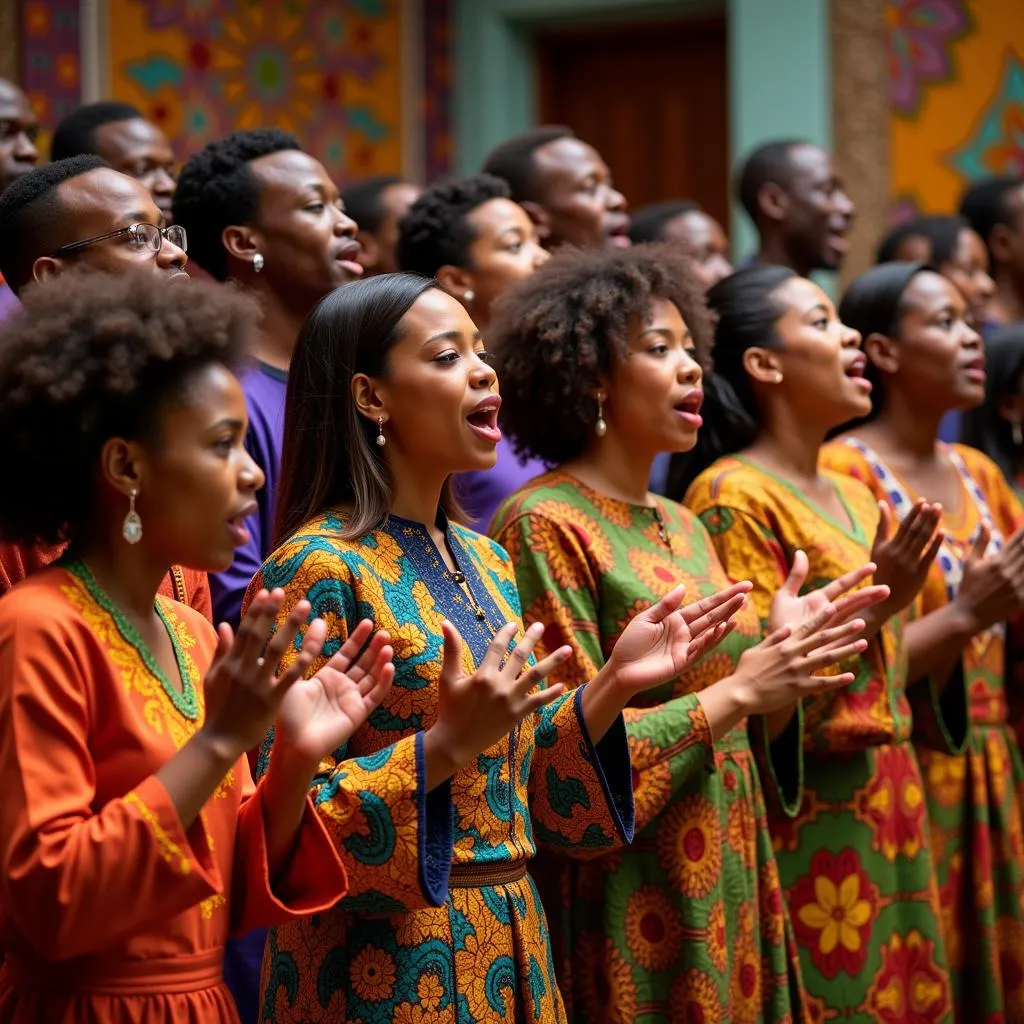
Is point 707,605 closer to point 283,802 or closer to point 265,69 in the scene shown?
point 283,802

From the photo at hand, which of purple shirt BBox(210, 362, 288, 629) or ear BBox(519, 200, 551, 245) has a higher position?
ear BBox(519, 200, 551, 245)

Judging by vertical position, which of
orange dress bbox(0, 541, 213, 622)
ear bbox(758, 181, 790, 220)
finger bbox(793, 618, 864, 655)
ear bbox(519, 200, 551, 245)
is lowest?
finger bbox(793, 618, 864, 655)

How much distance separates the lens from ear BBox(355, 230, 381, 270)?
4.94 meters

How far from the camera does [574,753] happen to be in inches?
110

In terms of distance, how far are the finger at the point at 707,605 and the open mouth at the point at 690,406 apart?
597 millimetres

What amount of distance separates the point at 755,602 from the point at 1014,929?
3.79 feet

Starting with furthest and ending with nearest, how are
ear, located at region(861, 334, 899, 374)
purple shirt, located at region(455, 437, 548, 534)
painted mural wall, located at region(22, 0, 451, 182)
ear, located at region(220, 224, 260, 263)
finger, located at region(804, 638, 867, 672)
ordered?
painted mural wall, located at region(22, 0, 451, 182), ear, located at region(861, 334, 899, 374), ear, located at region(220, 224, 260, 263), purple shirt, located at region(455, 437, 548, 534), finger, located at region(804, 638, 867, 672)

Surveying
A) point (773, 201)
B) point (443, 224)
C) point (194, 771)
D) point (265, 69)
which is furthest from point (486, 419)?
point (265, 69)

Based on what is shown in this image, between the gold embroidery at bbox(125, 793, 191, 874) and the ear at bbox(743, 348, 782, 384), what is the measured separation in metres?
2.21

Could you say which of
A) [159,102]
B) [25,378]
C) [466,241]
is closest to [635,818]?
[25,378]

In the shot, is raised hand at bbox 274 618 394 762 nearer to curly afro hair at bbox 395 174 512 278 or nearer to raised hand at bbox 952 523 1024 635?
raised hand at bbox 952 523 1024 635

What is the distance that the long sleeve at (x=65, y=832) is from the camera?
193 cm

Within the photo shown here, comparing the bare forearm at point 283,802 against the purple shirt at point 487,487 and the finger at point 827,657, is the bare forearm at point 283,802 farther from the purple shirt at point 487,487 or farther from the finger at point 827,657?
the purple shirt at point 487,487

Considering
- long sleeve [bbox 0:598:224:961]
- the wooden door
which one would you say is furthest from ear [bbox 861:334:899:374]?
the wooden door
